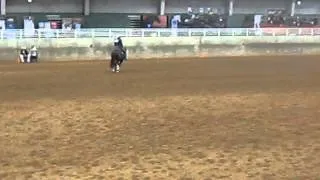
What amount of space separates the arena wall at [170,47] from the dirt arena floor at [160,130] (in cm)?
1692

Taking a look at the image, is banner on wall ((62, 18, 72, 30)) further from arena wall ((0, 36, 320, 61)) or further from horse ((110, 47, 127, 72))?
horse ((110, 47, 127, 72))

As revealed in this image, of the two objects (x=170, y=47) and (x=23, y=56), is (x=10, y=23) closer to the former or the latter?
(x=23, y=56)

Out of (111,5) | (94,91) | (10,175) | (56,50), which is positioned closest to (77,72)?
(94,91)

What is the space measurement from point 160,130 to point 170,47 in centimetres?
2954

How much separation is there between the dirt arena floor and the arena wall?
55.5 feet

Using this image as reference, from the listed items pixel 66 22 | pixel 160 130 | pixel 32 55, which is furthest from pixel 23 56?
pixel 160 130

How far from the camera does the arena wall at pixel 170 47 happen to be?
3778cm

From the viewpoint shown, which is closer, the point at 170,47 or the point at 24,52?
the point at 24,52

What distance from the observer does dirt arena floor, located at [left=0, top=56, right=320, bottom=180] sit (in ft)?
28.2

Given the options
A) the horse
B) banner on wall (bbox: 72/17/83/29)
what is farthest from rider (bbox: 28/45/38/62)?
banner on wall (bbox: 72/17/83/29)

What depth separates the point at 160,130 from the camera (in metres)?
11.7

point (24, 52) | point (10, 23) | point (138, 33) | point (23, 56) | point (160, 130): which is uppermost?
point (10, 23)

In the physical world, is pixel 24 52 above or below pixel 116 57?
below

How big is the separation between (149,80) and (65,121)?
9937mm
